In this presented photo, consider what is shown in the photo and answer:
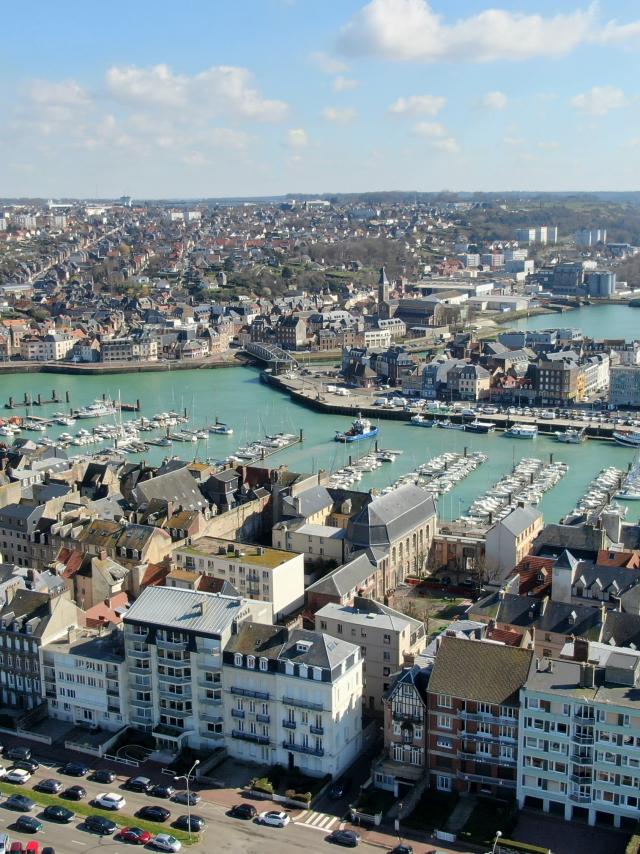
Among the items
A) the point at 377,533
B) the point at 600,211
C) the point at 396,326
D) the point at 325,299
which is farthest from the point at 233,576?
the point at 600,211

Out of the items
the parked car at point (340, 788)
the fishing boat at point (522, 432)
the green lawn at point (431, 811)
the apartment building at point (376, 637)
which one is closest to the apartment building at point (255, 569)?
the apartment building at point (376, 637)

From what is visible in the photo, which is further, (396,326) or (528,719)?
(396,326)

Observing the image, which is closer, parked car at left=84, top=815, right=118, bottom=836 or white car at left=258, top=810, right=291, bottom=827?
parked car at left=84, top=815, right=118, bottom=836

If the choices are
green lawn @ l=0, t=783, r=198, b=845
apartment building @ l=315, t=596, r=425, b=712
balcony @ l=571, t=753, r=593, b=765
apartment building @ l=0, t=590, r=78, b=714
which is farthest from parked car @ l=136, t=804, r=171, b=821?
balcony @ l=571, t=753, r=593, b=765

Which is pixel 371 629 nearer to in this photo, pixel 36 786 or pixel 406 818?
pixel 406 818

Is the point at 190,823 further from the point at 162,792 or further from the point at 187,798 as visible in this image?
the point at 162,792

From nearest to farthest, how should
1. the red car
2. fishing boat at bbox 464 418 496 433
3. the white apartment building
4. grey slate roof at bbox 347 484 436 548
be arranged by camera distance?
the red car < the white apartment building < grey slate roof at bbox 347 484 436 548 < fishing boat at bbox 464 418 496 433

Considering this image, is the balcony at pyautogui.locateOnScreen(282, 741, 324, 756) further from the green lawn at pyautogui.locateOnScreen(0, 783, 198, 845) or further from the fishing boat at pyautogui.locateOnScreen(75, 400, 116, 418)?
the fishing boat at pyautogui.locateOnScreen(75, 400, 116, 418)
